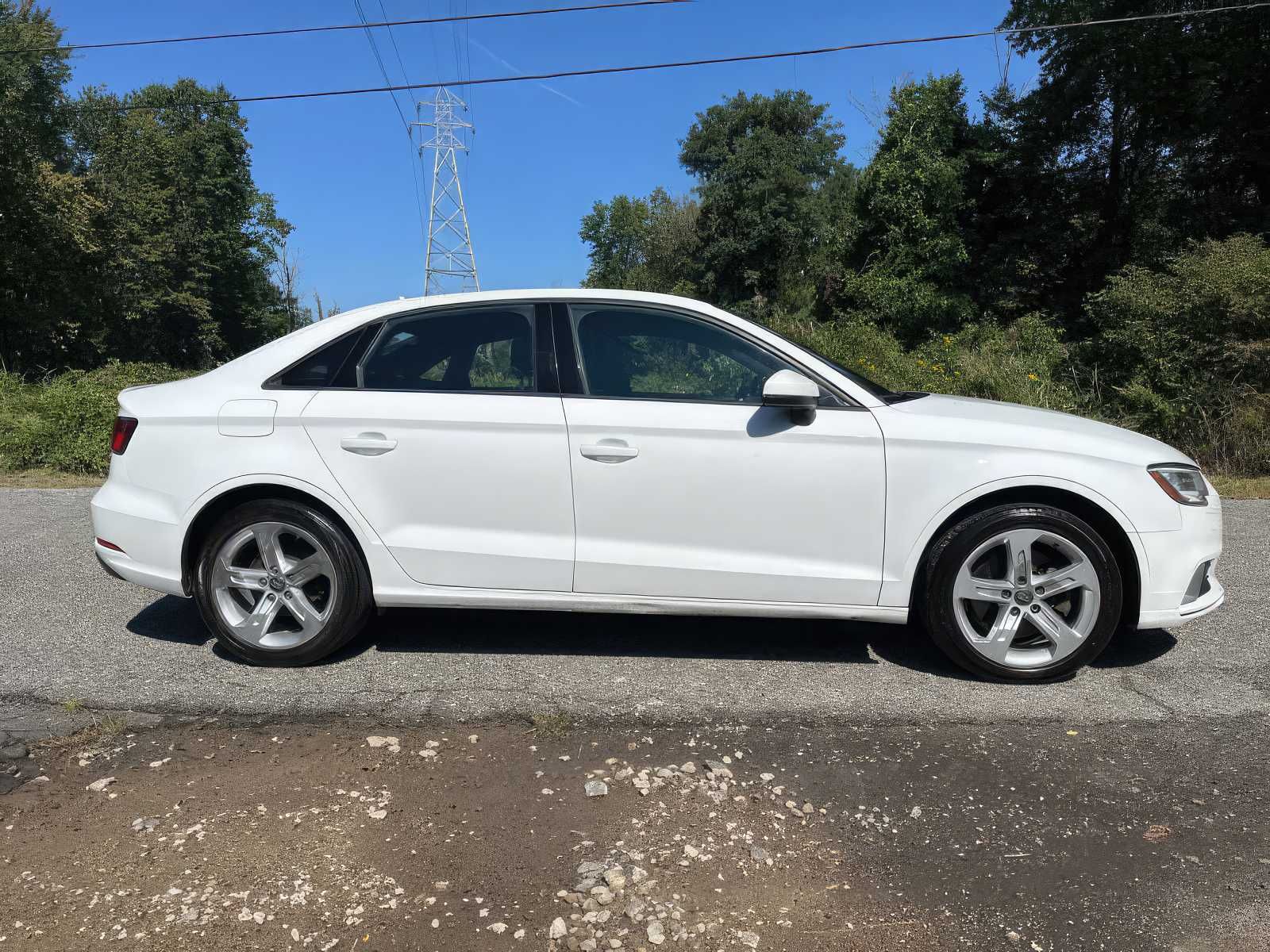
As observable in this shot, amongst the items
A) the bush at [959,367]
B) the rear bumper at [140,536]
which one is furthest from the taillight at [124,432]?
the bush at [959,367]

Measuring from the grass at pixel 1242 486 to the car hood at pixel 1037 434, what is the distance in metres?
5.58

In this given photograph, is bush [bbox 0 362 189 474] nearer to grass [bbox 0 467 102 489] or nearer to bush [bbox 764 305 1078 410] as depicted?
grass [bbox 0 467 102 489]

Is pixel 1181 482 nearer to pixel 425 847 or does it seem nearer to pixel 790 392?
pixel 790 392

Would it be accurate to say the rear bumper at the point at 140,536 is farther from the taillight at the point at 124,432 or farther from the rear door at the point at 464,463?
the rear door at the point at 464,463

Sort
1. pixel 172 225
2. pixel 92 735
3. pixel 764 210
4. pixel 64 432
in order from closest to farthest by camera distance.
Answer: pixel 92 735, pixel 64 432, pixel 764 210, pixel 172 225

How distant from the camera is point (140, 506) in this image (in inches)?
173

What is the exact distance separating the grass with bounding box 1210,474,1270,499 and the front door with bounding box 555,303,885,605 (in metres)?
6.53

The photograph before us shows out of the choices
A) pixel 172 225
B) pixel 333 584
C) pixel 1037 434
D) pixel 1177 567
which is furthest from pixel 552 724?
pixel 172 225

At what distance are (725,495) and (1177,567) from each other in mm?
1975

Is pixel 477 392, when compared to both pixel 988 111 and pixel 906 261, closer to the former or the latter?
pixel 906 261

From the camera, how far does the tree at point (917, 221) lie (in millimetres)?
24250

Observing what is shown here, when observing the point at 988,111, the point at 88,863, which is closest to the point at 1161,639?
the point at 88,863

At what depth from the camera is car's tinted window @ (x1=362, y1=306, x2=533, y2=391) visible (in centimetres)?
434

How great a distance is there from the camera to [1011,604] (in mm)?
4066
